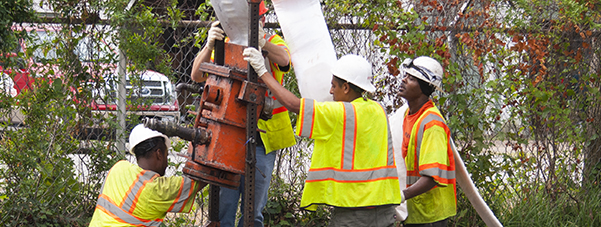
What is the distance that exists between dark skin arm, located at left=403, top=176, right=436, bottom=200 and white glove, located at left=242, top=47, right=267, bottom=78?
1.01 meters

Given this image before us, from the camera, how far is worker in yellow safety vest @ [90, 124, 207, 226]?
2697mm

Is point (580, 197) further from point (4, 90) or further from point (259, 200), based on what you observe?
point (4, 90)

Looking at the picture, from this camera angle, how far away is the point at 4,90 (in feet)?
13.1

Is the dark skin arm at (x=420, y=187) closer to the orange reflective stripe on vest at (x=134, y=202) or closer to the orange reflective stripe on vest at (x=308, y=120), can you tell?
the orange reflective stripe on vest at (x=308, y=120)

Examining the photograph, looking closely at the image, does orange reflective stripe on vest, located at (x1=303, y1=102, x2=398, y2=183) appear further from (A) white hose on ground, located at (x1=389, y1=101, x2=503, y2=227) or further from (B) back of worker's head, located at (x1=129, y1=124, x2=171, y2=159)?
(B) back of worker's head, located at (x1=129, y1=124, x2=171, y2=159)

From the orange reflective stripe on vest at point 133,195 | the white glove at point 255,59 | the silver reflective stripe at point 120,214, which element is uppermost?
the white glove at point 255,59

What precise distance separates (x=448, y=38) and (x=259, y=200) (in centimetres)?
244

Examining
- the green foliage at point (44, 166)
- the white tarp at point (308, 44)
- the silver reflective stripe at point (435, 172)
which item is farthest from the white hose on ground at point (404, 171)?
the green foliage at point (44, 166)

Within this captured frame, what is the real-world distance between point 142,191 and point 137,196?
0.03 m

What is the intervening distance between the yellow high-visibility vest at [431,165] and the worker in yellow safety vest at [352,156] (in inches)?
9.3

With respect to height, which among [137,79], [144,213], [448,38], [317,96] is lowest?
[144,213]

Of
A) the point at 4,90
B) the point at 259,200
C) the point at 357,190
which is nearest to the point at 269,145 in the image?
the point at 259,200

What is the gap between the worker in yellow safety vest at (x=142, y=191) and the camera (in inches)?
106

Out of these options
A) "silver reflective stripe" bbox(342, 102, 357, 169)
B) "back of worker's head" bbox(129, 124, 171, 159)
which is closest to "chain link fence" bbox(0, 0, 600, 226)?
"back of worker's head" bbox(129, 124, 171, 159)
